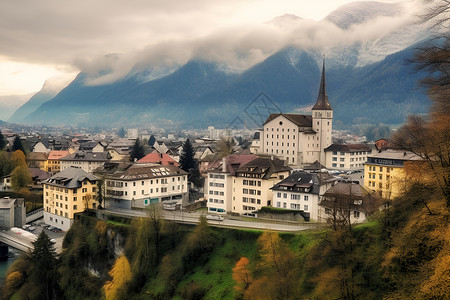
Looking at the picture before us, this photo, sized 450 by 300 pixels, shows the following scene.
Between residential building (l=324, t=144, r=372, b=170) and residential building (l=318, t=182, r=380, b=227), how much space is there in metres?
47.4

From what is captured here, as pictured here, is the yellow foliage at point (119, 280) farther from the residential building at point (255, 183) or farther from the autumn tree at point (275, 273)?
the residential building at point (255, 183)

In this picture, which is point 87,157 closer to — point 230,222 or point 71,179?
point 71,179

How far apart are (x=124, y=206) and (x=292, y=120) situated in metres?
48.2

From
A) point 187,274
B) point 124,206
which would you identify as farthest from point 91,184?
point 187,274

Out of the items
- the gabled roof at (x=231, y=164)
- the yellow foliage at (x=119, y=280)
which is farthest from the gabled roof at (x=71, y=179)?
the yellow foliage at (x=119, y=280)

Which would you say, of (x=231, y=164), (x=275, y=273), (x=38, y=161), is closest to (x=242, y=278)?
(x=275, y=273)

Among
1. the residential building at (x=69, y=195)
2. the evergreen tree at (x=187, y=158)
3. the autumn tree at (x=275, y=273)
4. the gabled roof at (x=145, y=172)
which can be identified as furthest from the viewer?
the evergreen tree at (x=187, y=158)

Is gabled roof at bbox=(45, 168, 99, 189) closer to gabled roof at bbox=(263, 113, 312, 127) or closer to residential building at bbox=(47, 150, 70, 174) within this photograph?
residential building at bbox=(47, 150, 70, 174)

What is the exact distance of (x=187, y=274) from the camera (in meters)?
54.3

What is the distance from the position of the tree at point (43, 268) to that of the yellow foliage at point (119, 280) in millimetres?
10742

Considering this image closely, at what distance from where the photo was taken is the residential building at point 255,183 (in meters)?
68.4

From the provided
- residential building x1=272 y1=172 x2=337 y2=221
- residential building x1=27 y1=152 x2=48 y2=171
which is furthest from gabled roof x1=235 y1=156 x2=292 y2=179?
residential building x1=27 y1=152 x2=48 y2=171

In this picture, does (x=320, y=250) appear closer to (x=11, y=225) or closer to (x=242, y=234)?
(x=242, y=234)

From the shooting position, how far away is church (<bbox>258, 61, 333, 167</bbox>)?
107 m
